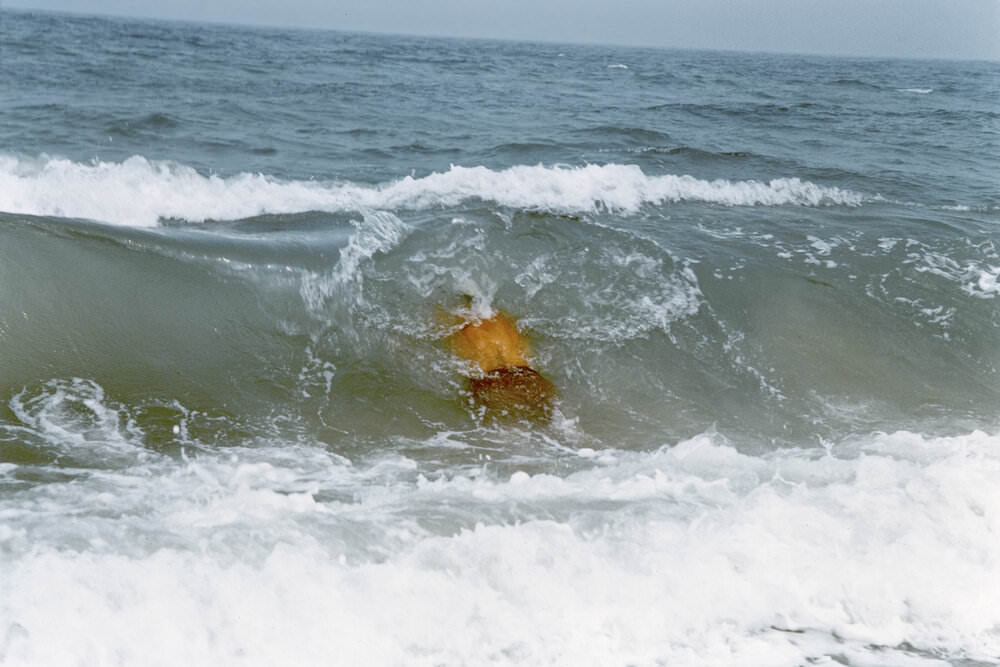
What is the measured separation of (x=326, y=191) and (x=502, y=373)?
5.22 metres

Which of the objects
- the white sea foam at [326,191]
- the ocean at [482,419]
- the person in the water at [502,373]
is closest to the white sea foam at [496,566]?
the ocean at [482,419]

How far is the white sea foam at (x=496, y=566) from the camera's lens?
109 inches

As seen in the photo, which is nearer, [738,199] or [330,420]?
[330,420]

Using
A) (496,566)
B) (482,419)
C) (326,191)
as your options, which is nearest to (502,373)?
(482,419)

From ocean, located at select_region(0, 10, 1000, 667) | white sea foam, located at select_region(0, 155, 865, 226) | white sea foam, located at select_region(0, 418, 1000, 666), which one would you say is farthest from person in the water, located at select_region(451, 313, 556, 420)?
white sea foam, located at select_region(0, 155, 865, 226)

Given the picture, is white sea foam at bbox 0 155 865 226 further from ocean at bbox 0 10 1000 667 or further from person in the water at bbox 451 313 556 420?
person in the water at bbox 451 313 556 420

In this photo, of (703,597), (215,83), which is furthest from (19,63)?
(703,597)

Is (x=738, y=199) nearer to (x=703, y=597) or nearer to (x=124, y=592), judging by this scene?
(x=703, y=597)

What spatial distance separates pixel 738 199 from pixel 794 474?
22.7ft

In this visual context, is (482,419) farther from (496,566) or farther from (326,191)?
(326,191)

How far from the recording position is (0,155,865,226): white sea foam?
8227mm

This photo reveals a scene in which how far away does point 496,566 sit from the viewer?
10.3ft

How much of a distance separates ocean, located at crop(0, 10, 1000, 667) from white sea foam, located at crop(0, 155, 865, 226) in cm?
7

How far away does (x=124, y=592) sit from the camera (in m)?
2.78
